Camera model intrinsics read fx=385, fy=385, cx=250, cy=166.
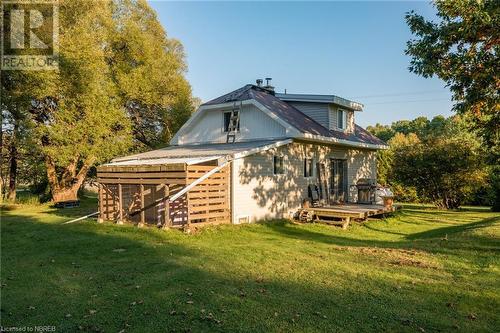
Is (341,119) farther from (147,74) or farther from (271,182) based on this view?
(147,74)

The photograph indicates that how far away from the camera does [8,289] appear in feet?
21.4

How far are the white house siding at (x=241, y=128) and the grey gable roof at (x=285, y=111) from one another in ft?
1.72

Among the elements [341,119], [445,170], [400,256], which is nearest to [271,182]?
[341,119]

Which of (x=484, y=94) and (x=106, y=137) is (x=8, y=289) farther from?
(x=106, y=137)

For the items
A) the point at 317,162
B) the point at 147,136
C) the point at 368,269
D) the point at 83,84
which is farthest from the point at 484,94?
the point at 147,136

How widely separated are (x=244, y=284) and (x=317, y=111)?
16.4 meters

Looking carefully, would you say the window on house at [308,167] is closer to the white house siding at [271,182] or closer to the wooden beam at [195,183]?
the white house siding at [271,182]

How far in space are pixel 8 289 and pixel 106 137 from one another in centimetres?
1883

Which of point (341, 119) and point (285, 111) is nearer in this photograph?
point (285, 111)

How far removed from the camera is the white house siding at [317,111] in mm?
21484

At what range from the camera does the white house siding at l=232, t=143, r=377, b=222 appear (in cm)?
1539

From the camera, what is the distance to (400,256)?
9.06 m

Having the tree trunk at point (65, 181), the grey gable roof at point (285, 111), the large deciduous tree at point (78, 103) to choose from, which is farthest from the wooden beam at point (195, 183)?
the tree trunk at point (65, 181)

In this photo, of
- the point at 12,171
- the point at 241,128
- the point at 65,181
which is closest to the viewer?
the point at 241,128
